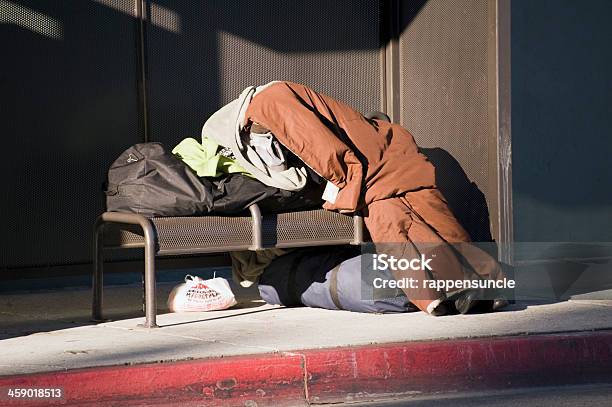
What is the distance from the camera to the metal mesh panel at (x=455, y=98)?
7039mm

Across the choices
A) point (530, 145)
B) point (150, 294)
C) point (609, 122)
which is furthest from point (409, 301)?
point (609, 122)

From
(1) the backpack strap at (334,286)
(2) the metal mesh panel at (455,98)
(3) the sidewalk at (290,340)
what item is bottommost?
(3) the sidewalk at (290,340)

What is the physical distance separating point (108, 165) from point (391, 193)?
158cm

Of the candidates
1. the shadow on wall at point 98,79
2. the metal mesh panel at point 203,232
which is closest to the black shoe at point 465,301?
the metal mesh panel at point 203,232

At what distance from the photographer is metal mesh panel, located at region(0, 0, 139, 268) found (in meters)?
6.38

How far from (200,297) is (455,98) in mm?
1955

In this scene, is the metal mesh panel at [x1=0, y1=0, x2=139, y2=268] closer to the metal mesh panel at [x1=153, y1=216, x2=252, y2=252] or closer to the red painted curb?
the metal mesh panel at [x1=153, y1=216, x2=252, y2=252]

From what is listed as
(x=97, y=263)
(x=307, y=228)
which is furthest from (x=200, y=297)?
(x=307, y=228)

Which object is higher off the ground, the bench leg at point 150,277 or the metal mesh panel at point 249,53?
the metal mesh panel at point 249,53

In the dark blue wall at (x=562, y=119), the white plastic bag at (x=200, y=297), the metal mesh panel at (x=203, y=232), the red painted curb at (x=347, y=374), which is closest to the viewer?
the red painted curb at (x=347, y=374)

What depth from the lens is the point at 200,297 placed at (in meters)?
6.28

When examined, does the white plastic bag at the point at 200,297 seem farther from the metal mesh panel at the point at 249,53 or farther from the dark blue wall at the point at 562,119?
the dark blue wall at the point at 562,119

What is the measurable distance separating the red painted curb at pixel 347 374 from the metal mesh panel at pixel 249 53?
2.36 m

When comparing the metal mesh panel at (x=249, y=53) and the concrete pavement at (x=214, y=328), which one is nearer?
the concrete pavement at (x=214, y=328)
